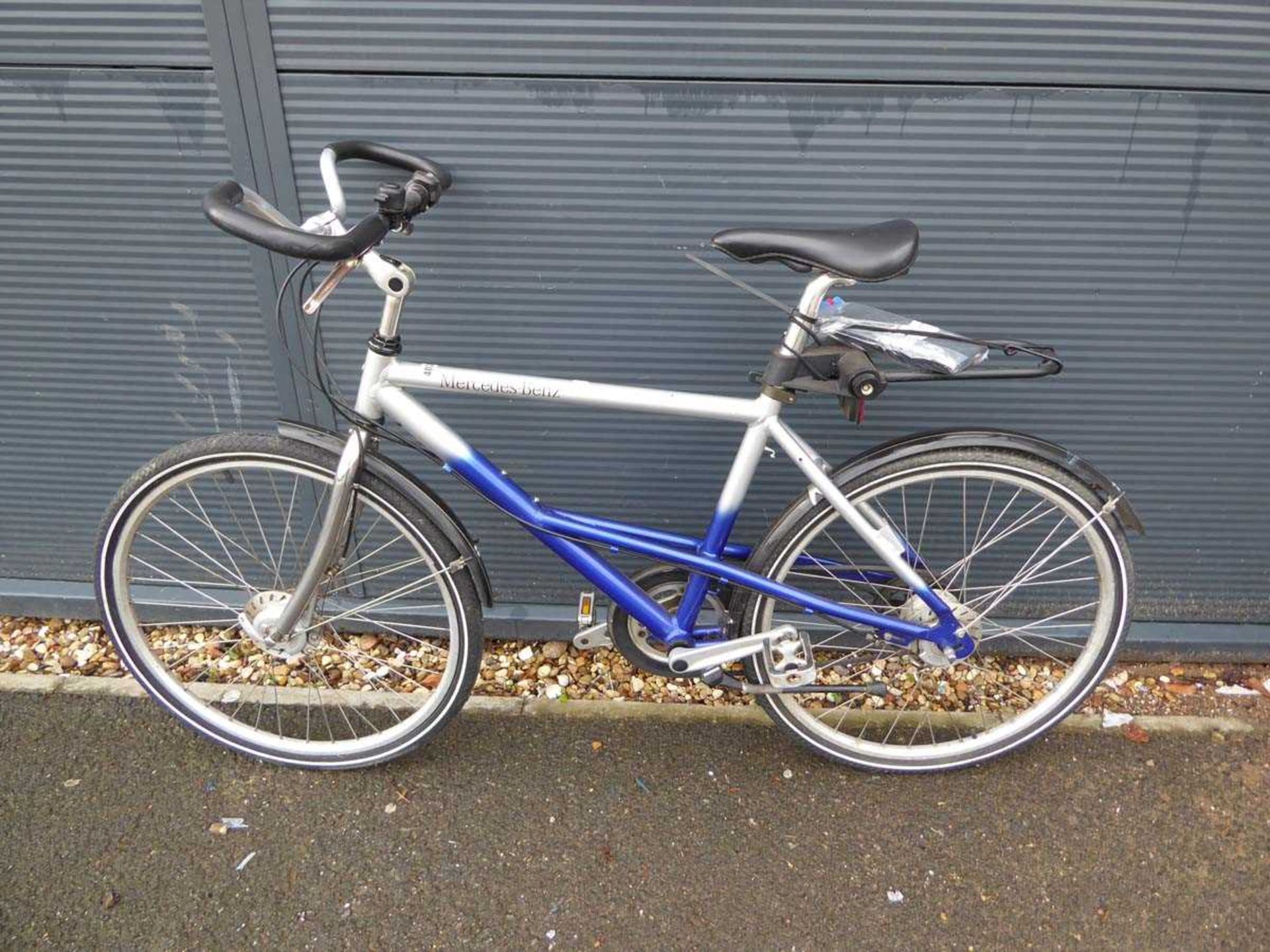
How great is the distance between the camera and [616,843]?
91.3 inches

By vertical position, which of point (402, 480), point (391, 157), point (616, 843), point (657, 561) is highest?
point (391, 157)

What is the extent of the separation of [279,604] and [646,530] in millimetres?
1024

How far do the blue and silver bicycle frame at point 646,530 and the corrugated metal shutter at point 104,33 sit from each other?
0.92 m

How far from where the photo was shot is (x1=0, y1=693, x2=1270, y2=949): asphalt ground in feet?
6.95

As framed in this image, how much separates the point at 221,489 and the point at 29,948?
1329 millimetres

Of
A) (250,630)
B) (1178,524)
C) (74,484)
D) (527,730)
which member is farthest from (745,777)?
(74,484)

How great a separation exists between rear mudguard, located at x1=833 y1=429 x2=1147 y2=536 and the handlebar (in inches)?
47.7

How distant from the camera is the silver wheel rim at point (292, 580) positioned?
2223 millimetres

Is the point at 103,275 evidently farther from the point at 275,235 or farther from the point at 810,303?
the point at 810,303

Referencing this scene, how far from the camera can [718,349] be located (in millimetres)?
2518

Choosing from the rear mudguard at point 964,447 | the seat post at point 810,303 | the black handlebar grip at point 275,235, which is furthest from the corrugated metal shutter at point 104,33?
the rear mudguard at point 964,447

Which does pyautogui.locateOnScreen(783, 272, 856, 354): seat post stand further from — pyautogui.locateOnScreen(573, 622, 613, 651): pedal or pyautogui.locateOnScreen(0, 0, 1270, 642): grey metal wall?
pyautogui.locateOnScreen(573, 622, 613, 651): pedal

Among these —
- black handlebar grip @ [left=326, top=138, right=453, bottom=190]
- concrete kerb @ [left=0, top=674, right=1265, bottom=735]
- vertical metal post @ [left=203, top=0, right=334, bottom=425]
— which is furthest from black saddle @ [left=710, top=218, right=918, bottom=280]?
concrete kerb @ [left=0, top=674, right=1265, bottom=735]

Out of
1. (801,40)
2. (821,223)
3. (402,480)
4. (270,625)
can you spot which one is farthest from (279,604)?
(801,40)
